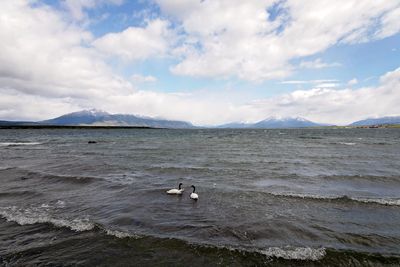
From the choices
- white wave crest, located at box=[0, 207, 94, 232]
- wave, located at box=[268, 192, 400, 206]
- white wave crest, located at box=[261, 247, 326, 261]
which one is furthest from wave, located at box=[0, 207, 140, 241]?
wave, located at box=[268, 192, 400, 206]

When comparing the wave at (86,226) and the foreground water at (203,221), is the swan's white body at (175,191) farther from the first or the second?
the wave at (86,226)

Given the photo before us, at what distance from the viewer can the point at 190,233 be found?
10297 mm

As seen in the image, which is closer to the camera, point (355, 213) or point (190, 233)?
point (190, 233)

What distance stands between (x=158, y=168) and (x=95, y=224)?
14481mm

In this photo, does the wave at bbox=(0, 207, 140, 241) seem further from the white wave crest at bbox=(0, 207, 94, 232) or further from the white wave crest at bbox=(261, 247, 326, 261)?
the white wave crest at bbox=(261, 247, 326, 261)

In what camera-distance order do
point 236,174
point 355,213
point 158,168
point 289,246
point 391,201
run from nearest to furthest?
1. point 289,246
2. point 355,213
3. point 391,201
4. point 236,174
5. point 158,168

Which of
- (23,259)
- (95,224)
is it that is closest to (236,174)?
(95,224)

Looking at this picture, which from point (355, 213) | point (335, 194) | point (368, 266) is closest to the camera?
point (368, 266)

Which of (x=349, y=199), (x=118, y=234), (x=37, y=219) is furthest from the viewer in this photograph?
(x=349, y=199)

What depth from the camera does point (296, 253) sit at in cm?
871

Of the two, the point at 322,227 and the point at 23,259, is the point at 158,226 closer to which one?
the point at 23,259

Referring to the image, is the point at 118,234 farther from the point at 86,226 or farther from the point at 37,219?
the point at 37,219

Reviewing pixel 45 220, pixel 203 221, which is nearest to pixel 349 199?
pixel 203 221

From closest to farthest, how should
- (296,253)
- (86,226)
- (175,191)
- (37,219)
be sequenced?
(296,253)
(86,226)
(37,219)
(175,191)
